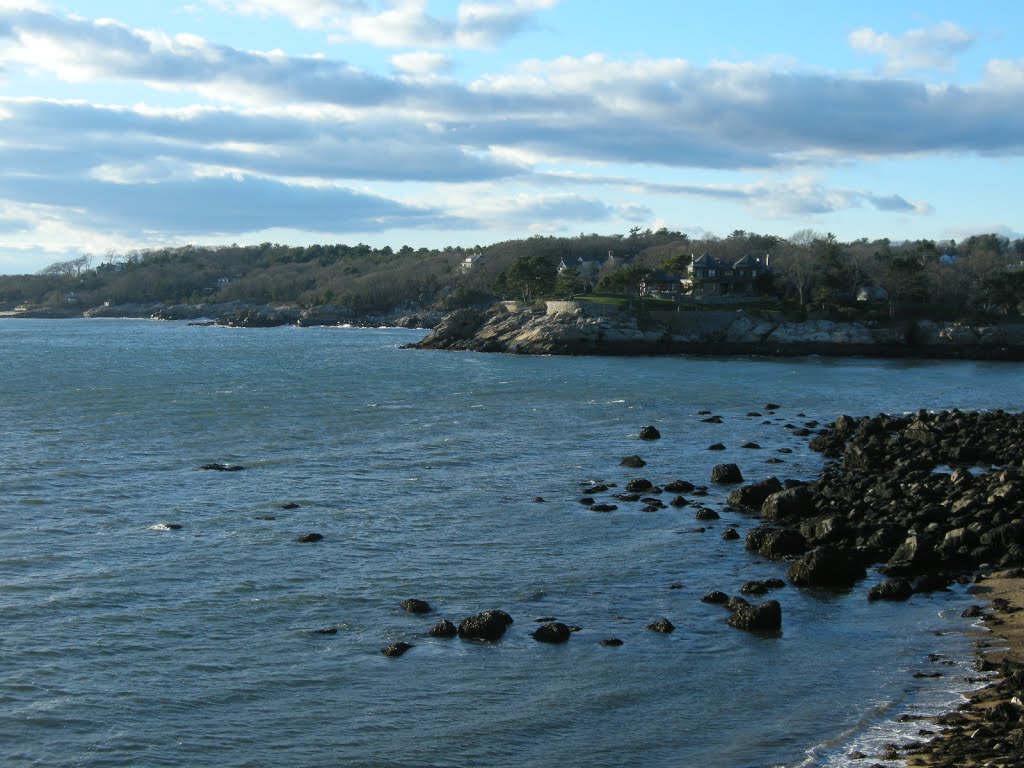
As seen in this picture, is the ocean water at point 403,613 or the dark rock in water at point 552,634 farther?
the dark rock in water at point 552,634

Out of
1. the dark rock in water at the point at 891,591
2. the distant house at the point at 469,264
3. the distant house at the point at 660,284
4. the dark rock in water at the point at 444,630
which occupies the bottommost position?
the dark rock in water at the point at 444,630

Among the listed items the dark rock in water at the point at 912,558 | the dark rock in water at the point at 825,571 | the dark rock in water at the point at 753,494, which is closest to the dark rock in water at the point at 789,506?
the dark rock in water at the point at 753,494

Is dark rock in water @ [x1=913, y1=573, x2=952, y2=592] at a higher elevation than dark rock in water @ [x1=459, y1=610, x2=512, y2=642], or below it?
higher

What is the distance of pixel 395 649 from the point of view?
1530cm

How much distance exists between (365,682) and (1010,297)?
86.1m

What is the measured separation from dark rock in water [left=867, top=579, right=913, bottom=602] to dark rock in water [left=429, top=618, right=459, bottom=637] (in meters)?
7.50

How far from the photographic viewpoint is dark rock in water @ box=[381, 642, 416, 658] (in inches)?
599

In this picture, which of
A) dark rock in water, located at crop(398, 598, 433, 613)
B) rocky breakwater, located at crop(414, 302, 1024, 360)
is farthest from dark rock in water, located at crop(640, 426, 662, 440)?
rocky breakwater, located at crop(414, 302, 1024, 360)

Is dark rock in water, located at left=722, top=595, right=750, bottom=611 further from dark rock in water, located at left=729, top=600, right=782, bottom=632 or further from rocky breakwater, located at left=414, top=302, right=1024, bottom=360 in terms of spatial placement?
rocky breakwater, located at left=414, top=302, right=1024, bottom=360

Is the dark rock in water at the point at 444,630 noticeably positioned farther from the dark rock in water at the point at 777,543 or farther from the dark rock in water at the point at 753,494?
the dark rock in water at the point at 753,494

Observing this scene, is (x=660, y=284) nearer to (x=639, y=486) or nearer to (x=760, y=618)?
(x=639, y=486)

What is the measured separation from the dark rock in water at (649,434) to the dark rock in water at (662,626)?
69.8 ft

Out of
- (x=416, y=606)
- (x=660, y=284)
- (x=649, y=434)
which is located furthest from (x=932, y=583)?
(x=660, y=284)

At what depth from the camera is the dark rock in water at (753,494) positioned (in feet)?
84.7
